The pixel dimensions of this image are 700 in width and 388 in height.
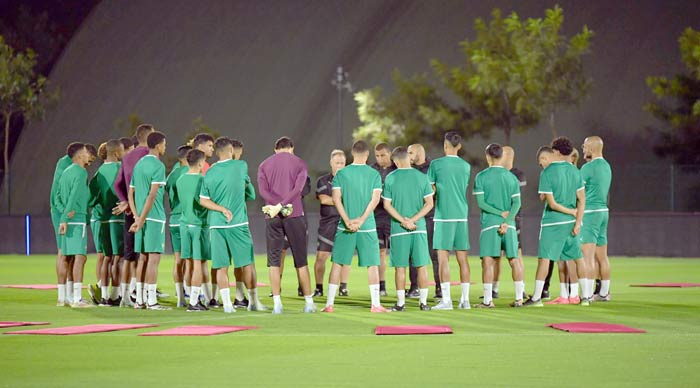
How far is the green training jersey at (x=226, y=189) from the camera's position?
14859mm

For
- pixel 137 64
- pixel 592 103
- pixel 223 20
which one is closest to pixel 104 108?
pixel 137 64

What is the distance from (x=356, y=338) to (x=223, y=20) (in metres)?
52.1

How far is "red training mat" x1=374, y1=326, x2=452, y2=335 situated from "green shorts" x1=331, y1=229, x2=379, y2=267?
7.68 feet

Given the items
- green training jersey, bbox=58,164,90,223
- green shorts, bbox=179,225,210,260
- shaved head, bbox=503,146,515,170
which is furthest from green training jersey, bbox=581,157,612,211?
green training jersey, bbox=58,164,90,223

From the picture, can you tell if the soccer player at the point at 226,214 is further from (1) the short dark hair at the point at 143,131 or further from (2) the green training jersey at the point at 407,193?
(2) the green training jersey at the point at 407,193

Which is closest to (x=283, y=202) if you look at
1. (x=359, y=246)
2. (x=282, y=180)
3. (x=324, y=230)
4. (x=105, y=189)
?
(x=282, y=180)

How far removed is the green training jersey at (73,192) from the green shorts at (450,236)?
15.5 feet

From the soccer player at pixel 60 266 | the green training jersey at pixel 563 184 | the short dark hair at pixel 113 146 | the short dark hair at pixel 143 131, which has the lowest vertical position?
the soccer player at pixel 60 266

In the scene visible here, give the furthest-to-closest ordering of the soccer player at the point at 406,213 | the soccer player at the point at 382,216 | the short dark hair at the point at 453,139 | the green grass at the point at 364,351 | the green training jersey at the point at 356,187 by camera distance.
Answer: the soccer player at the point at 382,216, the short dark hair at the point at 453,139, the soccer player at the point at 406,213, the green training jersey at the point at 356,187, the green grass at the point at 364,351

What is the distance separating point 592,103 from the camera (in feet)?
167

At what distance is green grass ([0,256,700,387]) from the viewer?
9195 millimetres

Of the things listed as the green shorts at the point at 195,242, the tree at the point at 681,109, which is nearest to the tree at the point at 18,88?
the tree at the point at 681,109

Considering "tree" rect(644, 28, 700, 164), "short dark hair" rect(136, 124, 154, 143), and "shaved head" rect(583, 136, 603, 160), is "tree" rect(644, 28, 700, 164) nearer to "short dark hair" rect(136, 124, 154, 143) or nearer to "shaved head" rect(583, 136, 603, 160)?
"shaved head" rect(583, 136, 603, 160)

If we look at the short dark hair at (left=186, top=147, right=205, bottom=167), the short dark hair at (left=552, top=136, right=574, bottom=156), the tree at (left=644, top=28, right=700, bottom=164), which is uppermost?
the tree at (left=644, top=28, right=700, bottom=164)
